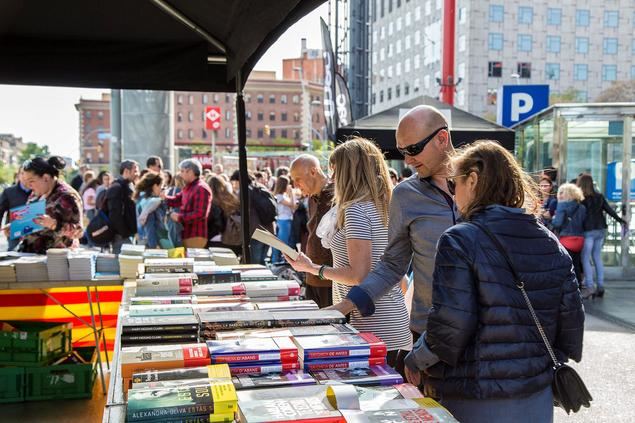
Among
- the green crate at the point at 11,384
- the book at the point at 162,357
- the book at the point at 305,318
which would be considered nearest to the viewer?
the book at the point at 162,357

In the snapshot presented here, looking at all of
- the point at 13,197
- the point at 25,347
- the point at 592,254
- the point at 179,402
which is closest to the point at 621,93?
the point at 592,254

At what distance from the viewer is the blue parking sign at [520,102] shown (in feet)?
43.1

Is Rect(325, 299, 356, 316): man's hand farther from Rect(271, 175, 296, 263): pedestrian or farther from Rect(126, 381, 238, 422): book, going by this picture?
Rect(271, 175, 296, 263): pedestrian

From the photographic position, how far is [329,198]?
4.22 m

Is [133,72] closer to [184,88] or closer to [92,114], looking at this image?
[184,88]

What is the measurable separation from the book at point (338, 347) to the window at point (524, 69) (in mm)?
83291

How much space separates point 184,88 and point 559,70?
276 feet

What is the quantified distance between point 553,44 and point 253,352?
86895 millimetres

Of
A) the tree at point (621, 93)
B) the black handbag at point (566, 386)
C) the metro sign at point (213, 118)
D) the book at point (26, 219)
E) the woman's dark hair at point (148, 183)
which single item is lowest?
the black handbag at point (566, 386)

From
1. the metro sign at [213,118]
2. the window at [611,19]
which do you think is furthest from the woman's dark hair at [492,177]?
the window at [611,19]

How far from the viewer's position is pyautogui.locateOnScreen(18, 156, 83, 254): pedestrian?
538 cm

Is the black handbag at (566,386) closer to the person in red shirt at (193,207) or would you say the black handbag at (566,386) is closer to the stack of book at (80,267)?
the stack of book at (80,267)

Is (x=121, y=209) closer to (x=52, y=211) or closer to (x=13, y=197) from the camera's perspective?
(x=13, y=197)

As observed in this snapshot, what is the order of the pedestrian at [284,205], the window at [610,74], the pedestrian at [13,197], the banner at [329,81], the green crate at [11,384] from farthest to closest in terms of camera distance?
the window at [610,74]
the pedestrian at [284,205]
the banner at [329,81]
the pedestrian at [13,197]
the green crate at [11,384]
